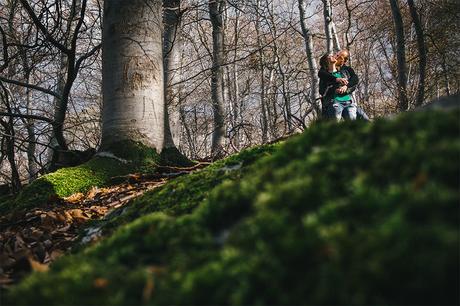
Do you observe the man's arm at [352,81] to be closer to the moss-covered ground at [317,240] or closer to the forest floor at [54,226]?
the forest floor at [54,226]

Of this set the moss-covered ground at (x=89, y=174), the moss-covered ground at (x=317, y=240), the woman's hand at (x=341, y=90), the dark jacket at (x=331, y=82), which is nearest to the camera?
the moss-covered ground at (x=317, y=240)

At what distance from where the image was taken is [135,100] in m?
4.12

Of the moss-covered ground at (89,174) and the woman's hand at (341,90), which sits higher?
the woman's hand at (341,90)

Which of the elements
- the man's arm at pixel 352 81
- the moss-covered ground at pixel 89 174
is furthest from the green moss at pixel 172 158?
the man's arm at pixel 352 81

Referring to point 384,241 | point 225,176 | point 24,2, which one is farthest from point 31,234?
point 24,2

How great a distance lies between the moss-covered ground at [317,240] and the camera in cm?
68

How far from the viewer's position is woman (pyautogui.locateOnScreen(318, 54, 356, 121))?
6.56 m

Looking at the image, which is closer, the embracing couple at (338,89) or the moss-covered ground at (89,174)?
the moss-covered ground at (89,174)

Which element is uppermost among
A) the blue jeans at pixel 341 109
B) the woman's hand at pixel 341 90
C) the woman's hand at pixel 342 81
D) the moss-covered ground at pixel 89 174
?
the woman's hand at pixel 342 81

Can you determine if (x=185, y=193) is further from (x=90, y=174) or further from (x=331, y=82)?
(x=331, y=82)

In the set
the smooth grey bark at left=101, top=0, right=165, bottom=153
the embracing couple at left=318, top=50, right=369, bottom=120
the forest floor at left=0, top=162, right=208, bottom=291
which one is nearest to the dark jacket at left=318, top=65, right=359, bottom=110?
the embracing couple at left=318, top=50, right=369, bottom=120

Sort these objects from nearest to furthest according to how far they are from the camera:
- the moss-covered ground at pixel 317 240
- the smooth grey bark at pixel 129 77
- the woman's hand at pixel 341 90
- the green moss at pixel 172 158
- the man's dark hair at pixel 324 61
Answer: the moss-covered ground at pixel 317 240
the smooth grey bark at pixel 129 77
the green moss at pixel 172 158
the woman's hand at pixel 341 90
the man's dark hair at pixel 324 61

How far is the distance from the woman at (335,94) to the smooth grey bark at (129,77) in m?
3.39

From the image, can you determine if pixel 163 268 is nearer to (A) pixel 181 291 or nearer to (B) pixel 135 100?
(A) pixel 181 291
